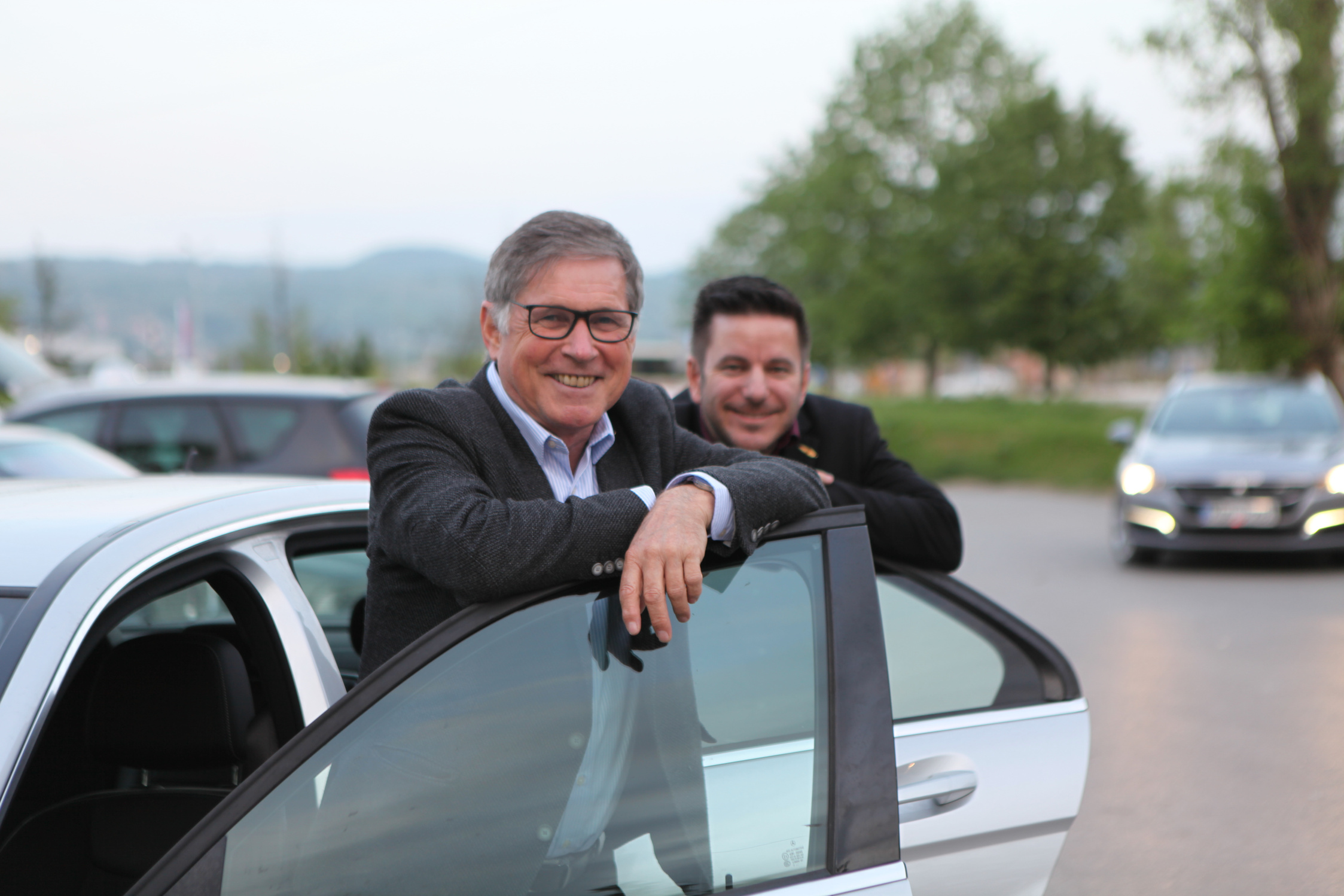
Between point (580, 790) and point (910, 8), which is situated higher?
point (910, 8)

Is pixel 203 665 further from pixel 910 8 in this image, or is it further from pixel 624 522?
pixel 910 8

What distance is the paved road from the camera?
4094mm

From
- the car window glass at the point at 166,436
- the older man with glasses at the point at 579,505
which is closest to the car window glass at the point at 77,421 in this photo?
the car window glass at the point at 166,436

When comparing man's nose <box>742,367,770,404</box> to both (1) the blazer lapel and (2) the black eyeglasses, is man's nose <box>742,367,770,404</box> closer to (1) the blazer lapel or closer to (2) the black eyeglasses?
(2) the black eyeglasses

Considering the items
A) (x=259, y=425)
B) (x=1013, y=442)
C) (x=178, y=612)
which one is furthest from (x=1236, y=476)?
(x=1013, y=442)

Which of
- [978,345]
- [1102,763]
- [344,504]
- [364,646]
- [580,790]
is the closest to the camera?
[580,790]

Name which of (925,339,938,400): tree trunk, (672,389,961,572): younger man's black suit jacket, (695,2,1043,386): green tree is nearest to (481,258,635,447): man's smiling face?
(672,389,961,572): younger man's black suit jacket

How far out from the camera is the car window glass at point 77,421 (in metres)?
8.27

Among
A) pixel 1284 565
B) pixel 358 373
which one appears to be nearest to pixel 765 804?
pixel 1284 565

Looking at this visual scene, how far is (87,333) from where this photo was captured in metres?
109

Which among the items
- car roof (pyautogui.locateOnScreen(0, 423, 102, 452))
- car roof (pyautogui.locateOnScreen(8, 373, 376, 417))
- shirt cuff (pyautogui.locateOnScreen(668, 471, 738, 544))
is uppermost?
shirt cuff (pyautogui.locateOnScreen(668, 471, 738, 544))

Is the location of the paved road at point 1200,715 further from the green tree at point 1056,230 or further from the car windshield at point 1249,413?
the green tree at point 1056,230

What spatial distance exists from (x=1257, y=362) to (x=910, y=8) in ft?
99.6

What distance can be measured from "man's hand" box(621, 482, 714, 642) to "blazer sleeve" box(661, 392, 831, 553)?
0.05m
